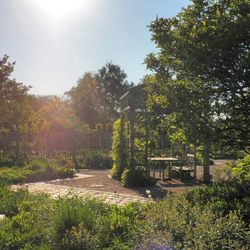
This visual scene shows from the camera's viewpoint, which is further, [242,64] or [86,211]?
[242,64]

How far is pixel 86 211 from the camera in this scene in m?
4.45

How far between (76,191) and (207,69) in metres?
4.79

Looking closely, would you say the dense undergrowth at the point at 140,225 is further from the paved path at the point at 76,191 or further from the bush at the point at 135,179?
the bush at the point at 135,179

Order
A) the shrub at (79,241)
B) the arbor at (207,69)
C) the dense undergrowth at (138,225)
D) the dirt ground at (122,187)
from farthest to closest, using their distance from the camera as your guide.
Result: 1. the dirt ground at (122,187)
2. the arbor at (207,69)
3. the shrub at (79,241)
4. the dense undergrowth at (138,225)

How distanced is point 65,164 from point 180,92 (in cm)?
1045

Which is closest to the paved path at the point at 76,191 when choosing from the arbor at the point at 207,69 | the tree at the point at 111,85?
the arbor at the point at 207,69

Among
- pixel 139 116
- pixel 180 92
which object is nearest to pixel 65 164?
pixel 139 116

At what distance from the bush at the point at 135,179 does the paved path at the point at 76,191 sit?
133 centimetres

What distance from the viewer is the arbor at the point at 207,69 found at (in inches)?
197

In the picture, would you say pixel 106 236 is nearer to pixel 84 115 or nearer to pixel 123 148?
pixel 123 148

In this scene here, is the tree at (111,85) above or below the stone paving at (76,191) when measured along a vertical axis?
above

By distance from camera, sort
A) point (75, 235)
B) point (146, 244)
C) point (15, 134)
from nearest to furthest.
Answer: point (146, 244) → point (75, 235) → point (15, 134)

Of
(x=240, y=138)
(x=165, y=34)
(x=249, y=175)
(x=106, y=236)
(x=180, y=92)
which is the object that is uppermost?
(x=165, y=34)

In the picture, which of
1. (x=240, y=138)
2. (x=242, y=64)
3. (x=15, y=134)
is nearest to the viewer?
(x=242, y=64)
